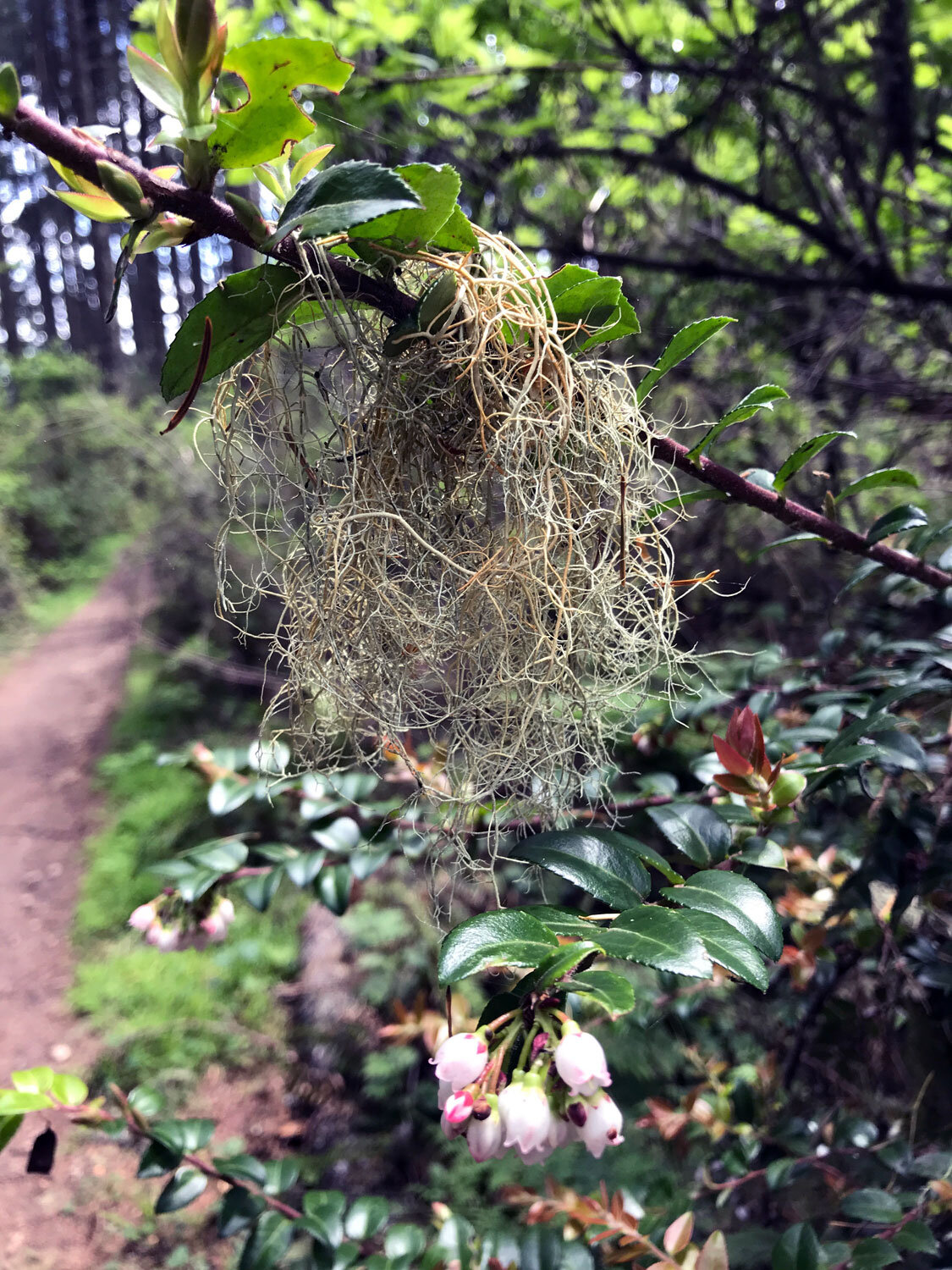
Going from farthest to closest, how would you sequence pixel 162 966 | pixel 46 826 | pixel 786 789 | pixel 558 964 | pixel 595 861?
pixel 46 826
pixel 162 966
pixel 786 789
pixel 595 861
pixel 558 964

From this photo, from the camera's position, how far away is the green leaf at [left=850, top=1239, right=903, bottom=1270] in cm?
58

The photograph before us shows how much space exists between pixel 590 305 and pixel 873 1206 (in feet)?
2.76

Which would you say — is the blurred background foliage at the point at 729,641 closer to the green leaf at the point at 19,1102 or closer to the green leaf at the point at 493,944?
the green leaf at the point at 493,944

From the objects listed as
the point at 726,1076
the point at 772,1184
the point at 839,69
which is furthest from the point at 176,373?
the point at 839,69

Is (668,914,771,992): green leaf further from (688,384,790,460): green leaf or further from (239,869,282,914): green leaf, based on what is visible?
(239,869,282,914): green leaf

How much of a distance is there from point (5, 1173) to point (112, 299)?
2.38 metres

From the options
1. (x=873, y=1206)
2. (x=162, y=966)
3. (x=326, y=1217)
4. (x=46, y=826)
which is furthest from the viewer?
(x=46, y=826)

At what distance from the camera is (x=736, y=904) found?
43cm

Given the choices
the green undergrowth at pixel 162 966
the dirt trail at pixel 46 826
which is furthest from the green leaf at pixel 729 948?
the dirt trail at pixel 46 826

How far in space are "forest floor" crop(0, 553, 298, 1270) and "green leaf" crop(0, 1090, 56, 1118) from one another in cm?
101

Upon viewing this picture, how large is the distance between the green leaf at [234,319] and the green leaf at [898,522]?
52 centimetres

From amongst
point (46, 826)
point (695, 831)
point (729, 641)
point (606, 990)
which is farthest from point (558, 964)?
point (46, 826)

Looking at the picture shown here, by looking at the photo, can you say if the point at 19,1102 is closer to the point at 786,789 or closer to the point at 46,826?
the point at 786,789

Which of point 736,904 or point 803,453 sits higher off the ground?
point 803,453
